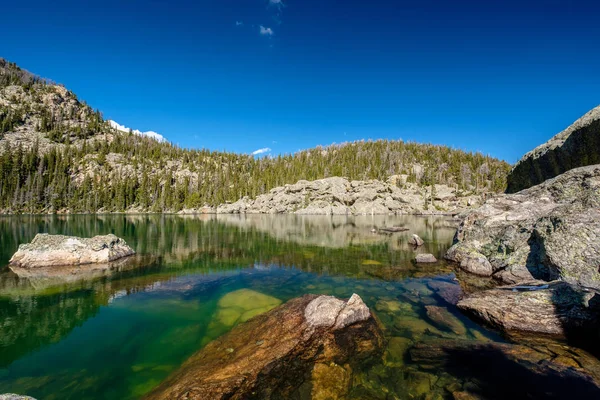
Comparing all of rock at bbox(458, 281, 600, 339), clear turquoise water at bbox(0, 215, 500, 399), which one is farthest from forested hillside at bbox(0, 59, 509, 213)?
rock at bbox(458, 281, 600, 339)

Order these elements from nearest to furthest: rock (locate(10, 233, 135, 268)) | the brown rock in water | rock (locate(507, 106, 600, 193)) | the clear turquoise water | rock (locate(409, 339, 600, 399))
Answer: rock (locate(409, 339, 600, 399)), the brown rock in water, the clear turquoise water, rock (locate(507, 106, 600, 193)), rock (locate(10, 233, 135, 268))

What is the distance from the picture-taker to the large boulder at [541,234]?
39.6 ft

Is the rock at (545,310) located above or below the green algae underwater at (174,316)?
above

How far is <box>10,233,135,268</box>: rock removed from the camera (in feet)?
65.5

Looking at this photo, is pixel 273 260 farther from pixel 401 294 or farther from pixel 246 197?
pixel 246 197

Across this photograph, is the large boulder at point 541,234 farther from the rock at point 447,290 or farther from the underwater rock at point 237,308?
the underwater rock at point 237,308

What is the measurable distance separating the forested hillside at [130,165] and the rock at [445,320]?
14256 centimetres

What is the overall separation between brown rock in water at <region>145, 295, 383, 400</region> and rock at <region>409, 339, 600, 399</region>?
70.8 inches

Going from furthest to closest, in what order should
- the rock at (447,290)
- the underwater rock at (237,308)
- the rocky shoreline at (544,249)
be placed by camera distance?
the rock at (447,290)
the underwater rock at (237,308)
the rocky shoreline at (544,249)

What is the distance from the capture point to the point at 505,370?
704 centimetres

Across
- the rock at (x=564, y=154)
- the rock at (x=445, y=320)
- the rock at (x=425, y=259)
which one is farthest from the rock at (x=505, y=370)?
the rock at (x=564, y=154)

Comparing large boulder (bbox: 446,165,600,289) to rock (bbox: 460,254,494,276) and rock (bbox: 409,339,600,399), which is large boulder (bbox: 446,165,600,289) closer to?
rock (bbox: 460,254,494,276)

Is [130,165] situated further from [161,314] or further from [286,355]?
[286,355]

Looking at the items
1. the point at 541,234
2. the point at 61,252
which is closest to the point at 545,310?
the point at 541,234
